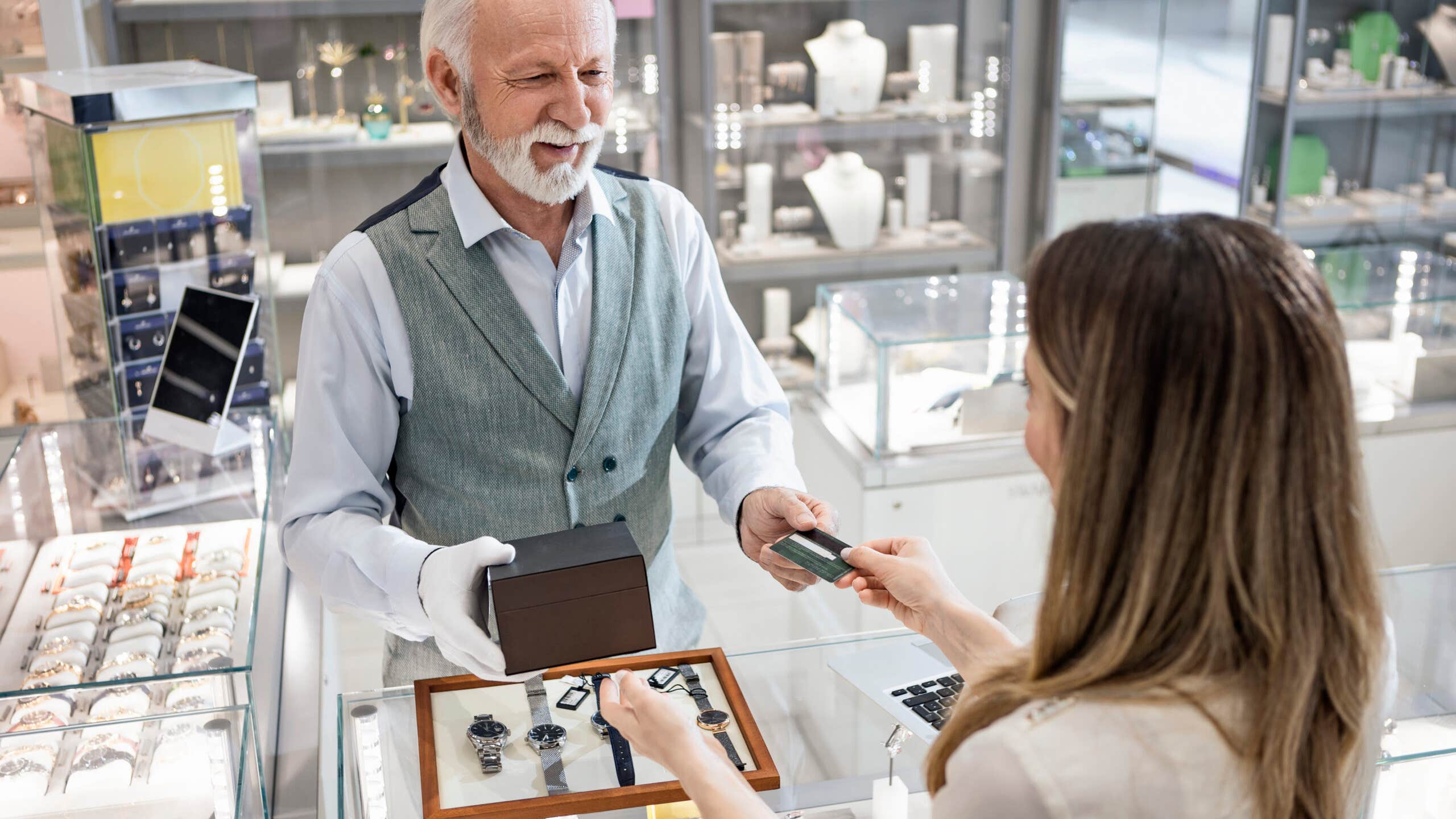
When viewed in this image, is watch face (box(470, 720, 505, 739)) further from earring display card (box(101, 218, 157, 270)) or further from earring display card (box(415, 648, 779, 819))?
earring display card (box(101, 218, 157, 270))

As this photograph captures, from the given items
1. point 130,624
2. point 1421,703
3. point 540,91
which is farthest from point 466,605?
point 1421,703

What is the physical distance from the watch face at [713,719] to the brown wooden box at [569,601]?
0.09 metres

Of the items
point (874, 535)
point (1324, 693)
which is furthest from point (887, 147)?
point (1324, 693)

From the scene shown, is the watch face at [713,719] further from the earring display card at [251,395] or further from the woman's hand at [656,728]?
the earring display card at [251,395]

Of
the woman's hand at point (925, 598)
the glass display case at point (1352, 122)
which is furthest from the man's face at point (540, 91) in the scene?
the glass display case at point (1352, 122)

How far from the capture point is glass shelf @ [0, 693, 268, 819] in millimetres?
1281

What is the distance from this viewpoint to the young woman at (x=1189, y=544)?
764 millimetres

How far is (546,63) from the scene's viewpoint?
1.51m

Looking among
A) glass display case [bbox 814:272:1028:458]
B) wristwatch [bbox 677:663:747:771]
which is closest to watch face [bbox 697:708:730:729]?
wristwatch [bbox 677:663:747:771]

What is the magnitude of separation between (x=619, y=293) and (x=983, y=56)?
2.77m

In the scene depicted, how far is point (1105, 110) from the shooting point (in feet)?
13.5

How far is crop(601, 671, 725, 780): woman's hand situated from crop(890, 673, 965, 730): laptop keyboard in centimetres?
29

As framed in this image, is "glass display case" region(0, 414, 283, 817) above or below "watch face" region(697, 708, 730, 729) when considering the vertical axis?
below

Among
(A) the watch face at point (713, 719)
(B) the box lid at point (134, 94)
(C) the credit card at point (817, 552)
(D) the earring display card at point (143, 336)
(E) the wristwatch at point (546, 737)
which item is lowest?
(E) the wristwatch at point (546, 737)
